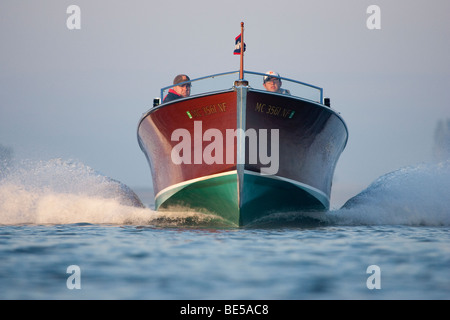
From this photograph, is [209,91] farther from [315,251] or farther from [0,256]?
[0,256]

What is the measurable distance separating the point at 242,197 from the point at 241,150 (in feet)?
2.49

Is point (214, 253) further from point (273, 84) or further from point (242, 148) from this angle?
point (273, 84)

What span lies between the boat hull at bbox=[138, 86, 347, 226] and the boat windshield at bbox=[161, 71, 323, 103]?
0.93 ft

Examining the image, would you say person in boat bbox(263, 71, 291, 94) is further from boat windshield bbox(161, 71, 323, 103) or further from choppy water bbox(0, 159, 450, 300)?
choppy water bbox(0, 159, 450, 300)

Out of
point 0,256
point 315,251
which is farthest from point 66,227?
point 315,251

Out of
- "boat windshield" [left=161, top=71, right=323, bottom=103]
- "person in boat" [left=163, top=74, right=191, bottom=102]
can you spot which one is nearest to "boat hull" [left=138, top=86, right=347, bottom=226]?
"boat windshield" [left=161, top=71, right=323, bottom=103]

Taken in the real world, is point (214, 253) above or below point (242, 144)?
below

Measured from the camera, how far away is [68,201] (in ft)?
38.5

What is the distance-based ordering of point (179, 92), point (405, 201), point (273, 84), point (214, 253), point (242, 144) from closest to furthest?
point (214, 253)
point (242, 144)
point (273, 84)
point (179, 92)
point (405, 201)

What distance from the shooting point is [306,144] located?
31.0 feet

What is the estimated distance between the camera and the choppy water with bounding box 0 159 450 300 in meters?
4.48

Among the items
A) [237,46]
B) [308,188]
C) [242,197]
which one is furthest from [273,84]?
[242,197]

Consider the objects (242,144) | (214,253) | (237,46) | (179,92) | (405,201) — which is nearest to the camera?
(214,253)

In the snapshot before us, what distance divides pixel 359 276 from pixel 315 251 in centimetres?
132
